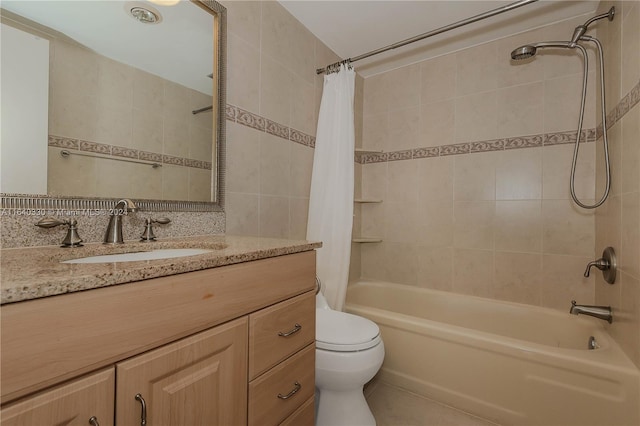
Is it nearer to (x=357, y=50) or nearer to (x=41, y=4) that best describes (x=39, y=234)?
(x=41, y=4)

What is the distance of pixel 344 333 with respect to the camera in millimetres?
1322

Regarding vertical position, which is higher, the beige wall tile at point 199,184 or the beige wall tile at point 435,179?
the beige wall tile at point 435,179

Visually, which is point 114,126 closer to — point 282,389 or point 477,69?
point 282,389

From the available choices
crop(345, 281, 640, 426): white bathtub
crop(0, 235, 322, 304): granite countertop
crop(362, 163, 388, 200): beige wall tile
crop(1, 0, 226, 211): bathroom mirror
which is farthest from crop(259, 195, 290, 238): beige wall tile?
crop(362, 163, 388, 200): beige wall tile

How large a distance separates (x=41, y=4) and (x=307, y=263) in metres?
1.20

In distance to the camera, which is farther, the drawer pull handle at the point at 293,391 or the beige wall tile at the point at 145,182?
the beige wall tile at the point at 145,182

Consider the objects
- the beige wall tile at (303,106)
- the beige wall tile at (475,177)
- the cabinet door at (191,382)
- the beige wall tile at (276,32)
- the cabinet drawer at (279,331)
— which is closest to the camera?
the cabinet door at (191,382)

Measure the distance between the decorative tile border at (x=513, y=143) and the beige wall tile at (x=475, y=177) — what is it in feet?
0.19

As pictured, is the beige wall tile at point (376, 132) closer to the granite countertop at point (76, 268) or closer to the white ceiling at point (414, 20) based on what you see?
the white ceiling at point (414, 20)

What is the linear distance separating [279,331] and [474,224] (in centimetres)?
178

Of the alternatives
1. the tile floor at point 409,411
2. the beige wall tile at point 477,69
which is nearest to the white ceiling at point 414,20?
the beige wall tile at point 477,69

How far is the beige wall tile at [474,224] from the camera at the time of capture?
206 cm

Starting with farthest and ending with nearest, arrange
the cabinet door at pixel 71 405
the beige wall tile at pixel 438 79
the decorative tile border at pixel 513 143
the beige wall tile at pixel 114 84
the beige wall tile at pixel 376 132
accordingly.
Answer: the beige wall tile at pixel 376 132 → the beige wall tile at pixel 438 79 → the decorative tile border at pixel 513 143 → the beige wall tile at pixel 114 84 → the cabinet door at pixel 71 405

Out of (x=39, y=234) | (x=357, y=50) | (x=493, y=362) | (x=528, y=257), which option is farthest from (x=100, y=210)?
(x=528, y=257)
